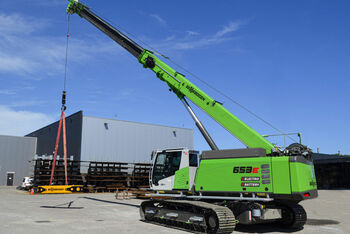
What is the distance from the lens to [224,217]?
30.0 feet

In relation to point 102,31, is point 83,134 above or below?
below

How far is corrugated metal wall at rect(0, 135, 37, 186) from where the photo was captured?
45438mm

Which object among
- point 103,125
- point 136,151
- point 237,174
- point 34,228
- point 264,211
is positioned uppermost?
point 103,125

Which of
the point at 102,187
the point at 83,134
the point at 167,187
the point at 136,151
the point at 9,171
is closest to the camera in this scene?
the point at 167,187

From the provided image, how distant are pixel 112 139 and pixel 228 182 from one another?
28.4 meters

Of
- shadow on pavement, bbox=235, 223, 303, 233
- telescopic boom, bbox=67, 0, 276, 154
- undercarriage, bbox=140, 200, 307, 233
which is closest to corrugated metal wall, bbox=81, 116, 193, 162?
telescopic boom, bbox=67, 0, 276, 154

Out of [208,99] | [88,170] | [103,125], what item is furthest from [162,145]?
[208,99]

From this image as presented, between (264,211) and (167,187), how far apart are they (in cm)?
377

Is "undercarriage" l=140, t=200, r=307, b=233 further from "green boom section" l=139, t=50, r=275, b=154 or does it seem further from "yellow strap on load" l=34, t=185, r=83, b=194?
"yellow strap on load" l=34, t=185, r=83, b=194

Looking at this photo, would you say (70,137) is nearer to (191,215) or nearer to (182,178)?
(182,178)

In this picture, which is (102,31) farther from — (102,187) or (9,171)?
(9,171)

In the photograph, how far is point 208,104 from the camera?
1238 cm

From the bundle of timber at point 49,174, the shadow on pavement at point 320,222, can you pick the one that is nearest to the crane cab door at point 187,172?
the shadow on pavement at point 320,222

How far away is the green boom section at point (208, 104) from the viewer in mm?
10734
